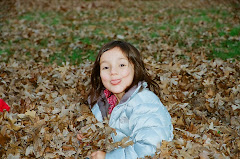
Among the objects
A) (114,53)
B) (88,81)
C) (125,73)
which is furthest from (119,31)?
(125,73)

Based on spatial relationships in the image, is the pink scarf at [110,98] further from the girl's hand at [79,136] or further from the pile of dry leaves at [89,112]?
the girl's hand at [79,136]

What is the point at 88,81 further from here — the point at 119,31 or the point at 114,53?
the point at 119,31

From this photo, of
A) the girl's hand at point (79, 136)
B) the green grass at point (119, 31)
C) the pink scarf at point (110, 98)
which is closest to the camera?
the girl's hand at point (79, 136)

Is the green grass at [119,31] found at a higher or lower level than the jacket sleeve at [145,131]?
higher

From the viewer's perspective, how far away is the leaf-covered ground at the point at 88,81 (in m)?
3.12

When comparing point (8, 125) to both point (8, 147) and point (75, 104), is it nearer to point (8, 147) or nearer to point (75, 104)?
point (8, 147)

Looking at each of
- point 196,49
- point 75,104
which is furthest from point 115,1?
point 75,104

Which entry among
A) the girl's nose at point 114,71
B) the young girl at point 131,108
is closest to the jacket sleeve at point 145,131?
the young girl at point 131,108

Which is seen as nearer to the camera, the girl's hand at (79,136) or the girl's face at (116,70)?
the girl's face at (116,70)

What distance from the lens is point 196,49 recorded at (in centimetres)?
705

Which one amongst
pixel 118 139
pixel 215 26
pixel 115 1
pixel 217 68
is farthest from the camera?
pixel 115 1

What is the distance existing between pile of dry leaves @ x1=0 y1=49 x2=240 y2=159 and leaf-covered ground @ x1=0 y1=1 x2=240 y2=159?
0.04 feet

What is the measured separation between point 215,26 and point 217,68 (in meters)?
5.01

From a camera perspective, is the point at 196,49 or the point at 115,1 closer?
the point at 196,49
